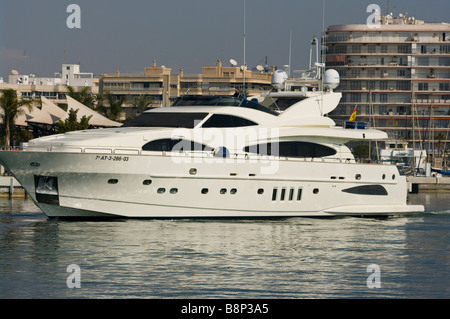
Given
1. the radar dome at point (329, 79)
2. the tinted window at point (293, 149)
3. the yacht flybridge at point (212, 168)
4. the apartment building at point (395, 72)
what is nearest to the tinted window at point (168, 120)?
the yacht flybridge at point (212, 168)

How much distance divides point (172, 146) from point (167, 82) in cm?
7440

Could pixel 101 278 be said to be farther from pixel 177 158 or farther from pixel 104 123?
pixel 104 123

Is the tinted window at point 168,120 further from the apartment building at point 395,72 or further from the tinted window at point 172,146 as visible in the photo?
the apartment building at point 395,72

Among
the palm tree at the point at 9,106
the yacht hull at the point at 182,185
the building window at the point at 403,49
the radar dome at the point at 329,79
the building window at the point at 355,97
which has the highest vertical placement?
the building window at the point at 403,49

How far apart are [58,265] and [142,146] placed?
7686mm

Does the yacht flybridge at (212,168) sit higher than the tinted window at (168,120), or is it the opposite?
the tinted window at (168,120)

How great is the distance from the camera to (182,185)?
96.1 ft

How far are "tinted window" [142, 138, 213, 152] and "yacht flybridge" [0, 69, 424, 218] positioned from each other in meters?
0.04

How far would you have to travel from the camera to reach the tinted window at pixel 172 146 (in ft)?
95.6

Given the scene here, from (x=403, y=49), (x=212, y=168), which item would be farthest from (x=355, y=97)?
(x=212, y=168)

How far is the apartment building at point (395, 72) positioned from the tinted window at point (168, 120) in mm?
66420

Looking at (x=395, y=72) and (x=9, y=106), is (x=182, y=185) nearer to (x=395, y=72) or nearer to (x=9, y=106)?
(x=9, y=106)

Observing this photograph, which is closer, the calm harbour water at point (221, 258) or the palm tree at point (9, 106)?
the calm harbour water at point (221, 258)

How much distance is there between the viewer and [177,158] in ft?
95.5
